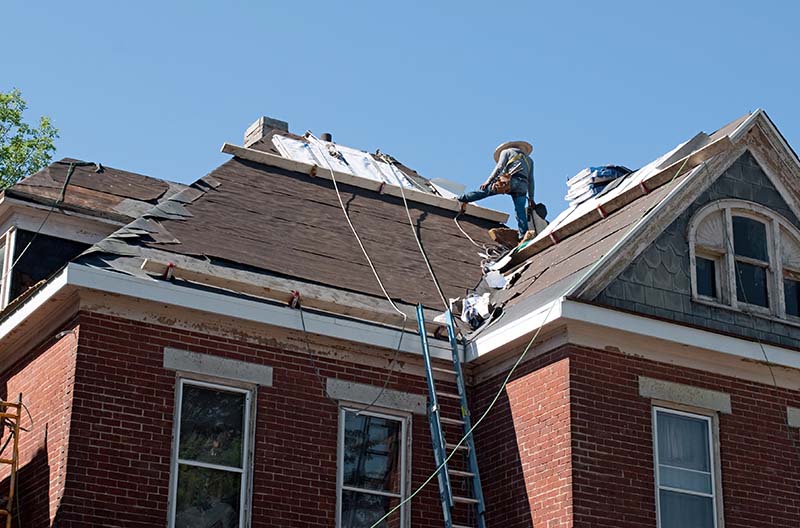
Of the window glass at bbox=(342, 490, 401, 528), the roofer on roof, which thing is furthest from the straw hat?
the window glass at bbox=(342, 490, 401, 528)

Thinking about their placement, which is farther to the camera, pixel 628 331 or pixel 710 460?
pixel 710 460

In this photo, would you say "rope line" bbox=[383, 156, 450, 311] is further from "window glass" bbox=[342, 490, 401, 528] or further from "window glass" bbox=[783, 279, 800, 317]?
"window glass" bbox=[783, 279, 800, 317]

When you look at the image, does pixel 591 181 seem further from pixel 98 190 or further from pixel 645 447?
pixel 98 190

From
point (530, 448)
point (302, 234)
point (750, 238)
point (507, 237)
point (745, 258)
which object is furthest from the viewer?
point (507, 237)

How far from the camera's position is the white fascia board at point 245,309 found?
1358 cm

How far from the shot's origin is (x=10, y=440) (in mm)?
14922

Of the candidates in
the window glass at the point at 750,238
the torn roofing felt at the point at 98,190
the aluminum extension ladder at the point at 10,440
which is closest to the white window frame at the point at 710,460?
the window glass at the point at 750,238

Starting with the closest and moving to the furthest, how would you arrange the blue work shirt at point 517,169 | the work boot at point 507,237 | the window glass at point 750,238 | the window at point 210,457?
the window at point 210,457 → the window glass at point 750,238 → the work boot at point 507,237 → the blue work shirt at point 517,169

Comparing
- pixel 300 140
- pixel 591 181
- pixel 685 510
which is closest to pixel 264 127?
pixel 300 140

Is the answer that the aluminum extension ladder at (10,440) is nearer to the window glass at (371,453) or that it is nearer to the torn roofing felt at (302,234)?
the torn roofing felt at (302,234)

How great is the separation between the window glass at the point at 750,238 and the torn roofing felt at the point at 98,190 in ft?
23.9

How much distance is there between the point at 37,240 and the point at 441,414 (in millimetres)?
5515

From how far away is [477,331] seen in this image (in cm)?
1581

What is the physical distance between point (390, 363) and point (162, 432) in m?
2.91
